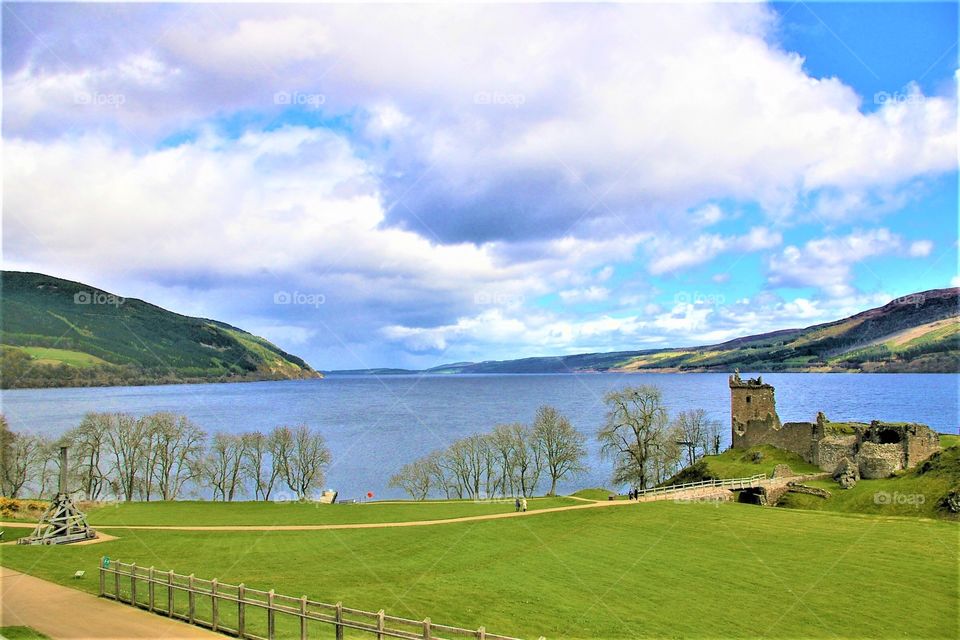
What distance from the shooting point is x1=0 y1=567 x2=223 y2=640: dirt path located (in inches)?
707

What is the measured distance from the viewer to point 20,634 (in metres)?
17.5

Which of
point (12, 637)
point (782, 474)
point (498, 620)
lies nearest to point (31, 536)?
point (12, 637)

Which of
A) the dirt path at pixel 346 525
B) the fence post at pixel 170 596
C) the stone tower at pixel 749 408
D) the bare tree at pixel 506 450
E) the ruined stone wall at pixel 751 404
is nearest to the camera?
the fence post at pixel 170 596

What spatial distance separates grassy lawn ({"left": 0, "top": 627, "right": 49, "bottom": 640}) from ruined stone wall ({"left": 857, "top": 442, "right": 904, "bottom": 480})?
5206 centimetres

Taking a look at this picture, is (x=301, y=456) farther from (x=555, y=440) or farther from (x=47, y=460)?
(x=555, y=440)

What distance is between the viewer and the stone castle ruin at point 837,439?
45.7 meters

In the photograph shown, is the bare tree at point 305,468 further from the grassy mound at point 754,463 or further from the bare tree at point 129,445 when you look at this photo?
the grassy mound at point 754,463

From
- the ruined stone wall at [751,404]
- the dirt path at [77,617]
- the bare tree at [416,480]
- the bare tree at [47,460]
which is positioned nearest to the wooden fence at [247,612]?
the dirt path at [77,617]

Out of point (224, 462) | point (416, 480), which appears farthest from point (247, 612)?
point (224, 462)

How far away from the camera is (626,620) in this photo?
20.4m

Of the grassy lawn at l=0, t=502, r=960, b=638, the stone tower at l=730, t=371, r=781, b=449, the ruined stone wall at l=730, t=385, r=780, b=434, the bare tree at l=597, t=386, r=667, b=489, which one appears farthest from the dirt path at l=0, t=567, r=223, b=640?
the ruined stone wall at l=730, t=385, r=780, b=434

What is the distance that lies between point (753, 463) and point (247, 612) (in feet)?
162

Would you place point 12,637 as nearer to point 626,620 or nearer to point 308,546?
point 308,546

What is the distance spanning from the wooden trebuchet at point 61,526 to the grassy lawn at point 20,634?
55.8 feet
